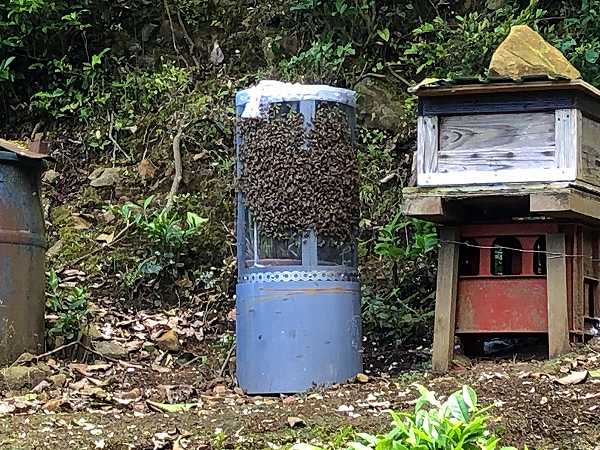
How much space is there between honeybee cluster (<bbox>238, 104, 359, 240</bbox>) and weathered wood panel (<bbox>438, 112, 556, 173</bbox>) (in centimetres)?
57

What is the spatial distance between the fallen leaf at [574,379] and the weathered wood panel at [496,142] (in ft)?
3.59

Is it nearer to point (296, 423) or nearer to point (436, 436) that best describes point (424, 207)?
point (296, 423)

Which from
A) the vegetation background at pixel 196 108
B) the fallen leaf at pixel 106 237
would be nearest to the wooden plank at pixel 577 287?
the vegetation background at pixel 196 108

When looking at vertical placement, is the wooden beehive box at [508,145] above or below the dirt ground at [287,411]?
above

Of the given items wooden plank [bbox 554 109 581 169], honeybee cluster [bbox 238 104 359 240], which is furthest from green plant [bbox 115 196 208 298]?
wooden plank [bbox 554 109 581 169]

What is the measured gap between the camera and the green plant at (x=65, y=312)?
6.15 m

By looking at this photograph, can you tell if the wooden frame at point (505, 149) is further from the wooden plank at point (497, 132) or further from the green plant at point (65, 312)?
the green plant at point (65, 312)

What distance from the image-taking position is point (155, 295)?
7.27 m

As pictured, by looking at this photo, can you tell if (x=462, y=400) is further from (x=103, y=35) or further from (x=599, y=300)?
(x=103, y=35)

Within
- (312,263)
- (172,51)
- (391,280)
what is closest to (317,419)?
(312,263)

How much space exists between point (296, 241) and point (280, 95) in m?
0.79

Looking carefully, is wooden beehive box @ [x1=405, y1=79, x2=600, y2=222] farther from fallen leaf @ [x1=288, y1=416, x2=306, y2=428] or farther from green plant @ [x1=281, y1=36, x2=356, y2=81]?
green plant @ [x1=281, y1=36, x2=356, y2=81]

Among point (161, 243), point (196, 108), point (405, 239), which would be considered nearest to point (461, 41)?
point (405, 239)

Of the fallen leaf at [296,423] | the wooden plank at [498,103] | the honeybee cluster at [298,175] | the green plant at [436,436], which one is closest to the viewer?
the green plant at [436,436]
